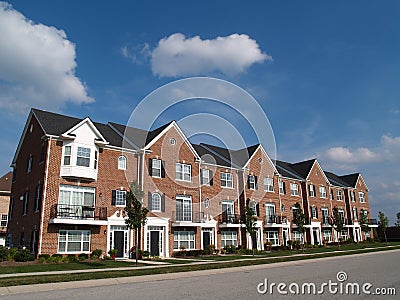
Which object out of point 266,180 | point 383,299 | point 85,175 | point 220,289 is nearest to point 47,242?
point 85,175

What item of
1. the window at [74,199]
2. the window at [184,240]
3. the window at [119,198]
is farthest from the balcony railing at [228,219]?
the window at [74,199]

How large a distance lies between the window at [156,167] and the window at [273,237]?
1498 centimetres

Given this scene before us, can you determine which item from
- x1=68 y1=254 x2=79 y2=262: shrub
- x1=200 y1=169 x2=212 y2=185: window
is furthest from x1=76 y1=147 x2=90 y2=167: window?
x1=200 y1=169 x2=212 y2=185: window

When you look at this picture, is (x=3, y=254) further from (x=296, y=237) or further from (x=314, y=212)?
(x=314, y=212)

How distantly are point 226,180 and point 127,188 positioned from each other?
11424 millimetres

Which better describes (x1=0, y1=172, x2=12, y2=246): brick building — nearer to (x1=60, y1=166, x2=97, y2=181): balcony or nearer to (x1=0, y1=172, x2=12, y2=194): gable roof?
(x1=0, y1=172, x2=12, y2=194): gable roof

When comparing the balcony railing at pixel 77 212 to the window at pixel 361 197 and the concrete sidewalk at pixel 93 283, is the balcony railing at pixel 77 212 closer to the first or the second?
the concrete sidewalk at pixel 93 283

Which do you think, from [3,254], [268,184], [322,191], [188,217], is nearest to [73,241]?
[3,254]

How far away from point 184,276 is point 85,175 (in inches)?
508

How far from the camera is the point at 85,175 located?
2488 cm

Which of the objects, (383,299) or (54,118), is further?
(54,118)

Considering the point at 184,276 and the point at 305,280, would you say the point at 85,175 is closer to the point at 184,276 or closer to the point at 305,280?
the point at 184,276

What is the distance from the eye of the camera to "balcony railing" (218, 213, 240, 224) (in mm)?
33125

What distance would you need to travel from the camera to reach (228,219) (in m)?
33.5
